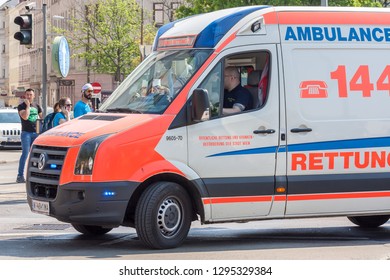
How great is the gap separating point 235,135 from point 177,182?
0.80 metres

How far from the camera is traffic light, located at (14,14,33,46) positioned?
23844 millimetres

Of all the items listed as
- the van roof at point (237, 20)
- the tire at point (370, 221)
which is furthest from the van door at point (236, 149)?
the tire at point (370, 221)

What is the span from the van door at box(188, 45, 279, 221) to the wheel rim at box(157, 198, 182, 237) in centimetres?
34

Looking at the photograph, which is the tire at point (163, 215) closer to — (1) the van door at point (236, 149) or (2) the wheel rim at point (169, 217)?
(2) the wheel rim at point (169, 217)

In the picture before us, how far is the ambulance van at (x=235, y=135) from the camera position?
1083cm

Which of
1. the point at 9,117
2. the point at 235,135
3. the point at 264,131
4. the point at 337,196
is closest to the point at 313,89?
the point at 264,131

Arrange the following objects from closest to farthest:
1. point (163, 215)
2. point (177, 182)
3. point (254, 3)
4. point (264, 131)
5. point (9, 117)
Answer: point (163, 215), point (177, 182), point (264, 131), point (9, 117), point (254, 3)

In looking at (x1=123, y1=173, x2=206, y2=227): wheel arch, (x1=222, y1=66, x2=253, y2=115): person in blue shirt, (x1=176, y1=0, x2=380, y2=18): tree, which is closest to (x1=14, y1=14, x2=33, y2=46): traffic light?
(x1=222, y1=66, x2=253, y2=115): person in blue shirt

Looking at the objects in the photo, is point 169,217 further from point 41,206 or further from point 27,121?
point 27,121

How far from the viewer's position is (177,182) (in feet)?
36.6

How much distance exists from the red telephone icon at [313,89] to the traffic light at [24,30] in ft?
43.1

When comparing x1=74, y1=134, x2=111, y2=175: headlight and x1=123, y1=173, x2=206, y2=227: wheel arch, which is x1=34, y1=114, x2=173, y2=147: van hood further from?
x1=123, y1=173, x2=206, y2=227: wheel arch

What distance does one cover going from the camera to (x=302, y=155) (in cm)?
1162
